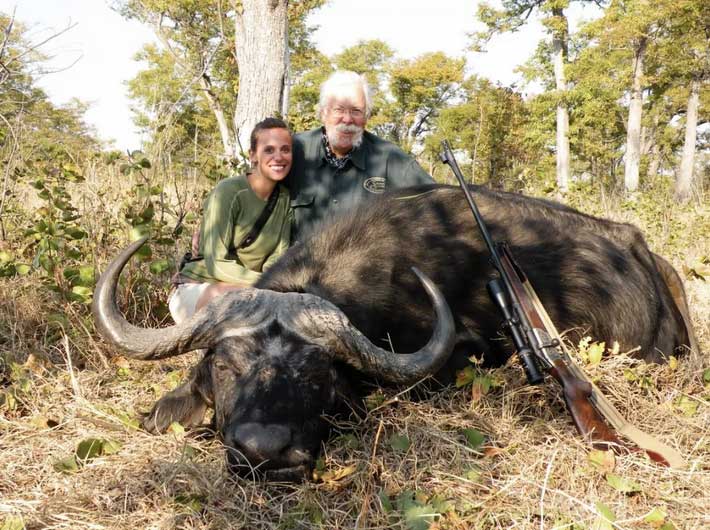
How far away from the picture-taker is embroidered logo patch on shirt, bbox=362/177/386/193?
4.68m

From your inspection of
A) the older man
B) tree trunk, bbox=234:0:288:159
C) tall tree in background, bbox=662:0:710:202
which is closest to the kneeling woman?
the older man

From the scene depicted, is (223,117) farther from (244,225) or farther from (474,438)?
(474,438)

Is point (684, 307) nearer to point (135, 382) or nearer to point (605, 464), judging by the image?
point (605, 464)

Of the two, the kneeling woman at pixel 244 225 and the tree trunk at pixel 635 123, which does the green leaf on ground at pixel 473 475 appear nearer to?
the kneeling woman at pixel 244 225

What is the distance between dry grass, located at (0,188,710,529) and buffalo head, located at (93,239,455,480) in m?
0.20

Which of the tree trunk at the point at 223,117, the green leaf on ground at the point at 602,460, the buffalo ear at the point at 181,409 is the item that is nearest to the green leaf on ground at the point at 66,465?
the buffalo ear at the point at 181,409

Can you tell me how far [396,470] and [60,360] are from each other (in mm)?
2487

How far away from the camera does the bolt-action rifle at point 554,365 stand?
2.36 meters

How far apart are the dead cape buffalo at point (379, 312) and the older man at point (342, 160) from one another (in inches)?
41.4

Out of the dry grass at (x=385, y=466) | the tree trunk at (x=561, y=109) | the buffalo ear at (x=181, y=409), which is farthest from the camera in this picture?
the tree trunk at (x=561, y=109)

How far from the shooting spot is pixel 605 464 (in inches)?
87.2

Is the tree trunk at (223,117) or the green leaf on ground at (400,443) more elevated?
the tree trunk at (223,117)

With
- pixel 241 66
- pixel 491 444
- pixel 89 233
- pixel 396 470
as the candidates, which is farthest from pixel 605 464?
pixel 241 66

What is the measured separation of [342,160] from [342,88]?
612mm
